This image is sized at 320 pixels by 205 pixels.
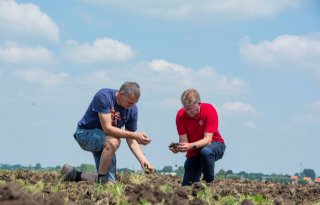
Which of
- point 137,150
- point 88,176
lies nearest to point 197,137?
point 137,150

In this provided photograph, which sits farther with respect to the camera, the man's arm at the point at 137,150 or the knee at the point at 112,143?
the man's arm at the point at 137,150

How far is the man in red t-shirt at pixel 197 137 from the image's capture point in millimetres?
8914

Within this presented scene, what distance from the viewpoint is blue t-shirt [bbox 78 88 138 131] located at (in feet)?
29.5

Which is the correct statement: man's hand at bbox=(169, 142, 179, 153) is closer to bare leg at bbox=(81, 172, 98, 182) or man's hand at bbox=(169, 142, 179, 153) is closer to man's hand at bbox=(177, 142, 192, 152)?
man's hand at bbox=(177, 142, 192, 152)

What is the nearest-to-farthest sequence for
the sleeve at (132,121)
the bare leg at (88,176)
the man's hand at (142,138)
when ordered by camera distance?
the man's hand at (142,138)
the sleeve at (132,121)
the bare leg at (88,176)

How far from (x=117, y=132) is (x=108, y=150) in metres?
0.26

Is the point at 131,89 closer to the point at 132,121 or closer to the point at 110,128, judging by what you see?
the point at 110,128

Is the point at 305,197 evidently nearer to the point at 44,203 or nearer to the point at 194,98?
the point at 194,98

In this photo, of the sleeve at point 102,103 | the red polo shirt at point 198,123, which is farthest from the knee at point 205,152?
the sleeve at point 102,103

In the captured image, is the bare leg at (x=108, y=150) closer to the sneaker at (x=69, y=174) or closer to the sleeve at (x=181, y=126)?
the sleeve at (x=181, y=126)

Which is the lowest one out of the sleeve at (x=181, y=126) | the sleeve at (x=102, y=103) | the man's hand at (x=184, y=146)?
the man's hand at (x=184, y=146)

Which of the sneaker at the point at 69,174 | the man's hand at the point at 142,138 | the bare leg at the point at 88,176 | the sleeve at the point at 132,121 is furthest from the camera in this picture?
the sneaker at the point at 69,174

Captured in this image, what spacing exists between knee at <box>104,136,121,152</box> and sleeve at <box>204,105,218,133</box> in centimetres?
116

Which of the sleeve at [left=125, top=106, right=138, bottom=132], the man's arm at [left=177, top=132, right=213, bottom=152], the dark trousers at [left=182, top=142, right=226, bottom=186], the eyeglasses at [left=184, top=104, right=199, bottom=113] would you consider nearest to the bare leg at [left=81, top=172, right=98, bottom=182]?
the sleeve at [left=125, top=106, right=138, bottom=132]
